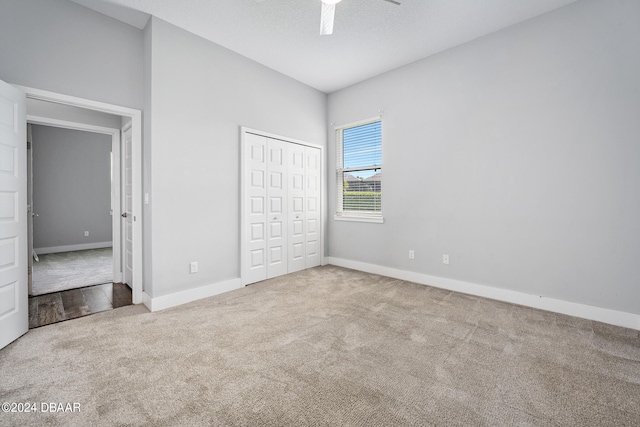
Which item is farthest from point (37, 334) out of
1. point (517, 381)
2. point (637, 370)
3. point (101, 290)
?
point (637, 370)

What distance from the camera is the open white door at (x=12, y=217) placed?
7.27 feet

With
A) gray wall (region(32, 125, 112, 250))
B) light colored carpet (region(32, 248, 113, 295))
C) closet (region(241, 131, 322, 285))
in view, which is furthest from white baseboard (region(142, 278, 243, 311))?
gray wall (region(32, 125, 112, 250))

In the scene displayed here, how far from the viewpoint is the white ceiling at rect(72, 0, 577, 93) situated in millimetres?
2795

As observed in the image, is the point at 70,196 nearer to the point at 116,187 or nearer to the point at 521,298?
the point at 116,187

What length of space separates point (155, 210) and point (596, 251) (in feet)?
14.8

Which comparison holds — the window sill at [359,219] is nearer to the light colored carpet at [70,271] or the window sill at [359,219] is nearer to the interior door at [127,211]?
the interior door at [127,211]

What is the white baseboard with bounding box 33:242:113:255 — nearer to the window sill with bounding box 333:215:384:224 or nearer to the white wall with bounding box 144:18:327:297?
the white wall with bounding box 144:18:327:297

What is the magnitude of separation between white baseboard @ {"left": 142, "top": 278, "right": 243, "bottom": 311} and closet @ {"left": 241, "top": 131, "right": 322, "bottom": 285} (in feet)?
0.77

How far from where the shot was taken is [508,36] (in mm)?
3178

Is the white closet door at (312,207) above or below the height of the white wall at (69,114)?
below

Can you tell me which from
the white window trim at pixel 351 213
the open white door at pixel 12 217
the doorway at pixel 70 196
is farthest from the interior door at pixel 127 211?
the white window trim at pixel 351 213

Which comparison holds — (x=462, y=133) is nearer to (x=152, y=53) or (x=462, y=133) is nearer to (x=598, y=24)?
(x=598, y=24)

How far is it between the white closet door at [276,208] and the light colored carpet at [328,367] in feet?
4.05

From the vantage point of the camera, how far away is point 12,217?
7.61 feet
